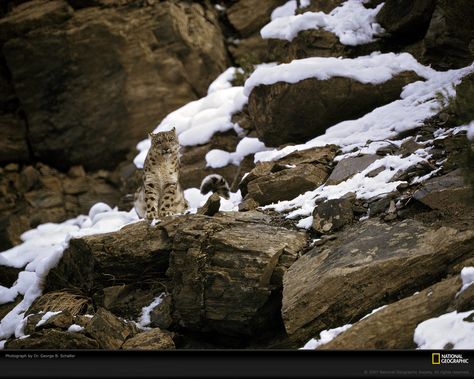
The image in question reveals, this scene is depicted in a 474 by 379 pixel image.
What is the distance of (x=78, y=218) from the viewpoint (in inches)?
605

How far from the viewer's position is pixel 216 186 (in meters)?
11.4

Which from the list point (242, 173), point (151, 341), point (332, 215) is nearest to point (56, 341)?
point (151, 341)

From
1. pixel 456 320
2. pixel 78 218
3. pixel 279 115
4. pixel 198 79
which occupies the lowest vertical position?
pixel 78 218

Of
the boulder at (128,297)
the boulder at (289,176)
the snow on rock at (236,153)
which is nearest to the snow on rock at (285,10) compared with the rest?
the snow on rock at (236,153)

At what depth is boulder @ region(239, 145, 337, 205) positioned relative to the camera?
359 inches

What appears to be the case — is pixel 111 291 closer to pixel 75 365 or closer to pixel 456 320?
pixel 75 365

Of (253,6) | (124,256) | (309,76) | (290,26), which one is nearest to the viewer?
(124,256)

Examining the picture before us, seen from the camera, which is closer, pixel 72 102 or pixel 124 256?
pixel 124 256

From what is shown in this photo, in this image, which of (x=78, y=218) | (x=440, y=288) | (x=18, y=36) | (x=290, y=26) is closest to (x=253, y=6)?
(x=290, y=26)

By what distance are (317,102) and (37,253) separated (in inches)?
234

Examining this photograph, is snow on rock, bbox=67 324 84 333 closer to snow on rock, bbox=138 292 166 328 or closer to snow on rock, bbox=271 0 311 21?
snow on rock, bbox=138 292 166 328

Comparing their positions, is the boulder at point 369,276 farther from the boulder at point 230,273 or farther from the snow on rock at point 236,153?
the snow on rock at point 236,153

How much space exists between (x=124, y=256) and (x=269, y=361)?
3.63 m

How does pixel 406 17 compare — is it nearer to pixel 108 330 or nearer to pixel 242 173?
pixel 242 173
